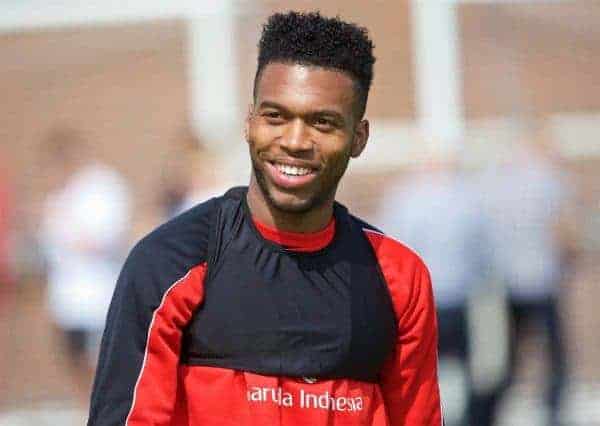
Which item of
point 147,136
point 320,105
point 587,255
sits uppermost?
point 320,105

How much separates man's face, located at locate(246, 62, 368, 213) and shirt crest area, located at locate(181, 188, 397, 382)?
11 cm

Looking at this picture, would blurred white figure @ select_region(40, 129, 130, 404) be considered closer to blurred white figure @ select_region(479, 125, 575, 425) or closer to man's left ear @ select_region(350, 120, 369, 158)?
blurred white figure @ select_region(479, 125, 575, 425)

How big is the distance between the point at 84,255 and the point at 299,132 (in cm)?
478

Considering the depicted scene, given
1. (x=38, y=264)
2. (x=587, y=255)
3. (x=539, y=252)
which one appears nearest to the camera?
(x=539, y=252)

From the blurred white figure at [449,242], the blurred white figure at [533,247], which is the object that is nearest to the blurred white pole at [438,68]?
the blurred white figure at [533,247]

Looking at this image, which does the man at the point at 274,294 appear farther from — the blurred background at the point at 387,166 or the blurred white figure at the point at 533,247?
the blurred white figure at the point at 533,247

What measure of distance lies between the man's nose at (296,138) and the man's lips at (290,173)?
0.12 ft

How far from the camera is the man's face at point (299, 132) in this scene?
9.60 ft

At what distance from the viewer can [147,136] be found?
9.55 metres

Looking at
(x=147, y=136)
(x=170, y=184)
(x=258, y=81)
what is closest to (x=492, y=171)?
(x=170, y=184)

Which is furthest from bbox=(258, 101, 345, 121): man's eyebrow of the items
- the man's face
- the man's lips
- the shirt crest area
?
the shirt crest area

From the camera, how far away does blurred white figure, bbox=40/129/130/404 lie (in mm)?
7504

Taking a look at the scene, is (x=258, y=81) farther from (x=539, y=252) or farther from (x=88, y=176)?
(x=88, y=176)

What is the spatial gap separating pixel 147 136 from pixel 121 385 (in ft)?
22.3
